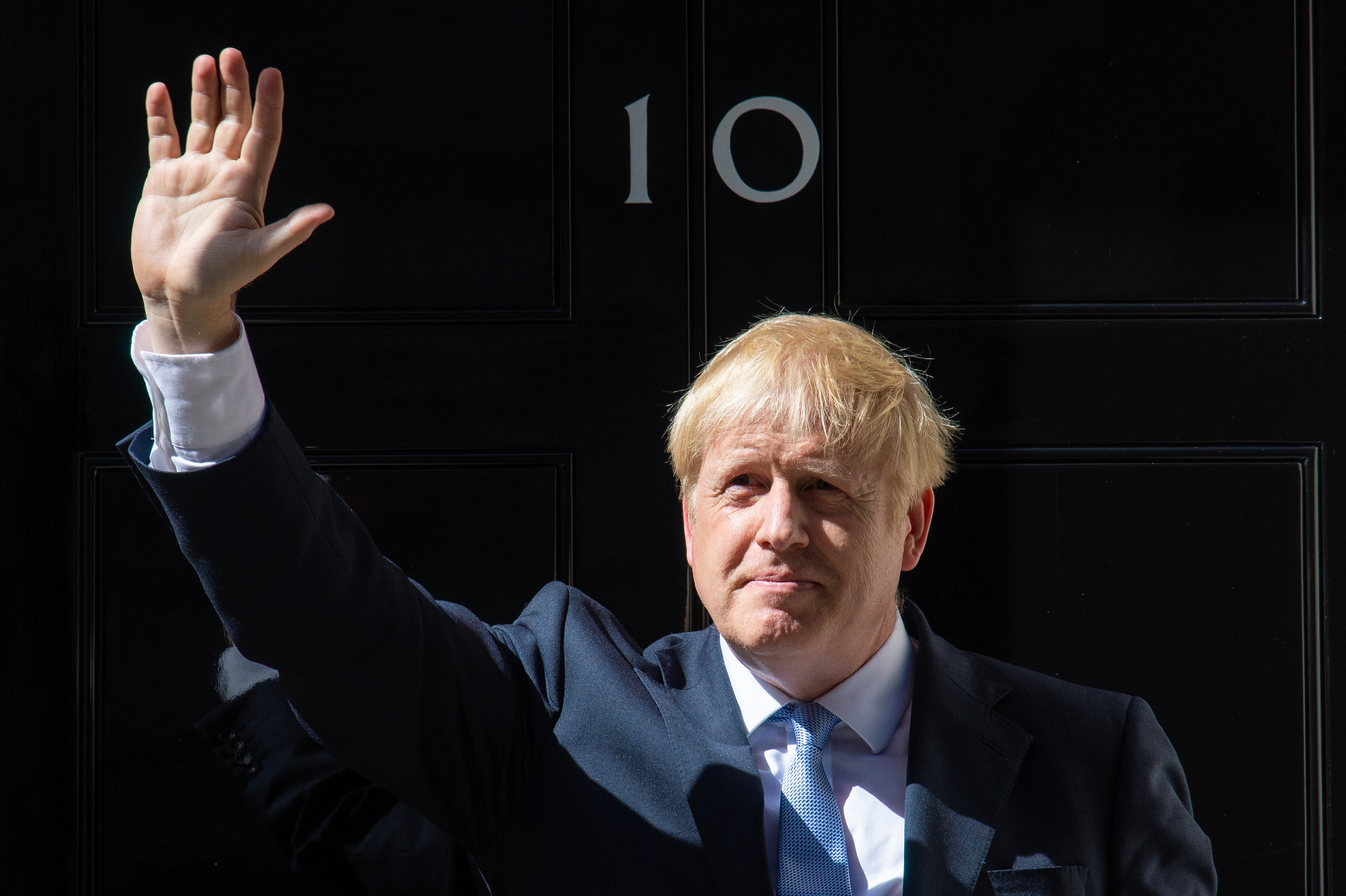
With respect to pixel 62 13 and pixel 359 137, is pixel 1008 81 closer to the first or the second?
pixel 359 137

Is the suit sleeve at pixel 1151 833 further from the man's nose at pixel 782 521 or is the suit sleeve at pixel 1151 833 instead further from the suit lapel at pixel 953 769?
the man's nose at pixel 782 521

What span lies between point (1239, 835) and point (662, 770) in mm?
1374

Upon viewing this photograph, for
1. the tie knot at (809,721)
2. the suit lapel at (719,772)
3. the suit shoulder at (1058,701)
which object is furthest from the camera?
the suit shoulder at (1058,701)

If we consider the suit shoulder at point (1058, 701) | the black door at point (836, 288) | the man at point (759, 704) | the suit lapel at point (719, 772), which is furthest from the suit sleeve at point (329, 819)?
the suit shoulder at point (1058, 701)

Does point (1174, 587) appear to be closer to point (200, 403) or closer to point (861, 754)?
point (861, 754)


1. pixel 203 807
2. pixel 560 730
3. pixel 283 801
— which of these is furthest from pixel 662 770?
pixel 203 807

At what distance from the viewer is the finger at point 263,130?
140 centimetres

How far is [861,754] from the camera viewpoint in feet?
6.04

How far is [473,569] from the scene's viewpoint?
95.2 inches

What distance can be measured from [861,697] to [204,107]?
4.11ft

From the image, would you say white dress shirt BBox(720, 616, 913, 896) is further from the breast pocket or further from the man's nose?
the man's nose

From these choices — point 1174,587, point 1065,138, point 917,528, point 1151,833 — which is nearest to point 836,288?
point 1065,138

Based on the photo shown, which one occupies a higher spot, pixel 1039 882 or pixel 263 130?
pixel 263 130

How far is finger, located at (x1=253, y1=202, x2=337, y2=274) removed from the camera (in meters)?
1.37
